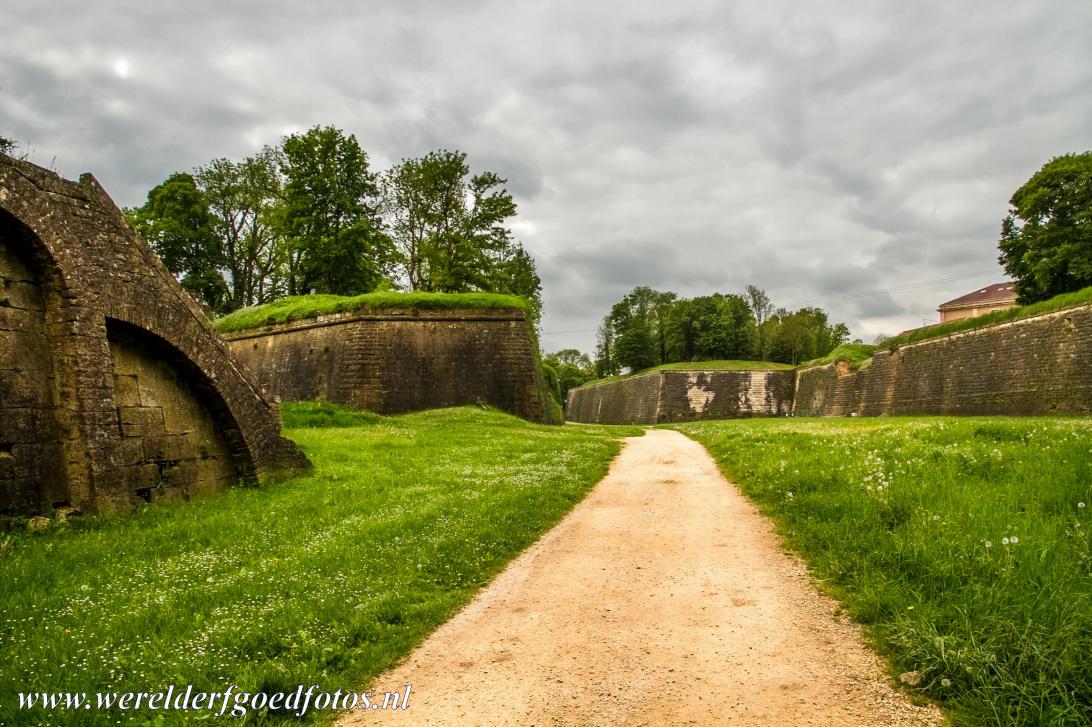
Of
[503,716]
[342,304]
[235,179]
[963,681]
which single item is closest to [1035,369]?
[963,681]

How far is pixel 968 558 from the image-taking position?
13.5ft

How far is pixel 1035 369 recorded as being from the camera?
76.3 feet

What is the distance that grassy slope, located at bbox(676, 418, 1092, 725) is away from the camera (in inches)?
109

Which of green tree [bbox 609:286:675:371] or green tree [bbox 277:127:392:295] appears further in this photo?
green tree [bbox 609:286:675:371]

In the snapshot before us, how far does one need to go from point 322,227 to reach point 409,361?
44.3 feet

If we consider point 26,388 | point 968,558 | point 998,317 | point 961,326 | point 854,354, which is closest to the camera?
point 968,558

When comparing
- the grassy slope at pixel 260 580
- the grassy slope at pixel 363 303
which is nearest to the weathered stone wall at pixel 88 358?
the grassy slope at pixel 260 580

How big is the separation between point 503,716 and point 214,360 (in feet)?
26.0

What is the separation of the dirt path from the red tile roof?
73.7 meters

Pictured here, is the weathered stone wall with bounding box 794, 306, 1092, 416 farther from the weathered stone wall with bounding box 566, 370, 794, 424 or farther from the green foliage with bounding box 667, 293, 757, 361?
the green foliage with bounding box 667, 293, 757, 361

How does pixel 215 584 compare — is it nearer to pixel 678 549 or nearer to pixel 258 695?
pixel 258 695

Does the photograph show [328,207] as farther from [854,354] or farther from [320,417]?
[854,354]

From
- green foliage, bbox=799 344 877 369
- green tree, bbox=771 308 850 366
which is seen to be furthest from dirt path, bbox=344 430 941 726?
green tree, bbox=771 308 850 366

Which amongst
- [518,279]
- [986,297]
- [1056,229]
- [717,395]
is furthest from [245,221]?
[986,297]
